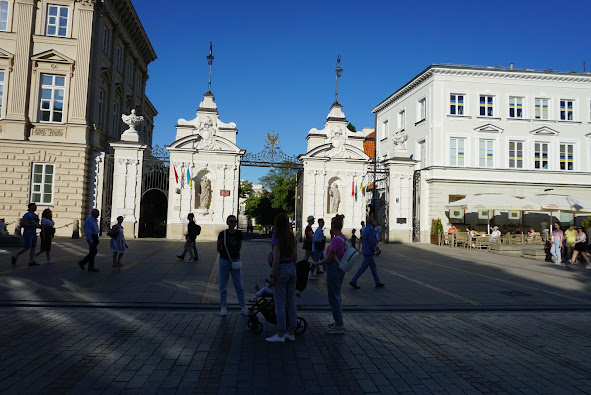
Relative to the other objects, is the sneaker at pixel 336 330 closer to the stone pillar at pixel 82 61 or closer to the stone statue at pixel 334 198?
the stone statue at pixel 334 198

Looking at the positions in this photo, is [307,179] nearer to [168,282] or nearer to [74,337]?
[168,282]

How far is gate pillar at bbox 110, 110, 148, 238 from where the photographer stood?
2269 cm

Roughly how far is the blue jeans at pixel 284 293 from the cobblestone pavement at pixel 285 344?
0.32 metres

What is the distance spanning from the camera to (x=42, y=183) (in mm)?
22578

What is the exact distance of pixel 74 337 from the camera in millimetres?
5734

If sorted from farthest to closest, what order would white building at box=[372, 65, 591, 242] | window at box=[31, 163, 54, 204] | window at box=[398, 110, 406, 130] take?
window at box=[398, 110, 406, 130]
white building at box=[372, 65, 591, 242]
window at box=[31, 163, 54, 204]

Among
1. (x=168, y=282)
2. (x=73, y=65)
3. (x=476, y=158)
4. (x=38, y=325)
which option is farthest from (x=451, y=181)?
(x=38, y=325)

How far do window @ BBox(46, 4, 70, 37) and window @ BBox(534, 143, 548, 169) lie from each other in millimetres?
31147

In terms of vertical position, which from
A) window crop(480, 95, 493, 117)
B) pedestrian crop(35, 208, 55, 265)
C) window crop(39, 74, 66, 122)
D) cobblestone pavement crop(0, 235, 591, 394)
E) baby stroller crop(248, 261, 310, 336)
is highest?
window crop(480, 95, 493, 117)

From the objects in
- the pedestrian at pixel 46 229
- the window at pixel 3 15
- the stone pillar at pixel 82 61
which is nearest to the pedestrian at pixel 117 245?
the pedestrian at pixel 46 229

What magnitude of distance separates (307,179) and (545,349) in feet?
64.5

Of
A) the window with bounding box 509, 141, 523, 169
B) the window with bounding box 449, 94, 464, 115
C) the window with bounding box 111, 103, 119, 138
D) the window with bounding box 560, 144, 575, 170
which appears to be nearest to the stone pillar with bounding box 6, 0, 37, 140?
the window with bounding box 111, 103, 119, 138

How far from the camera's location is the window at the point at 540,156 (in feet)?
96.7

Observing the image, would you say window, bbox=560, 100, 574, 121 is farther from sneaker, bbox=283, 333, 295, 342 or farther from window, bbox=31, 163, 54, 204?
window, bbox=31, 163, 54, 204
